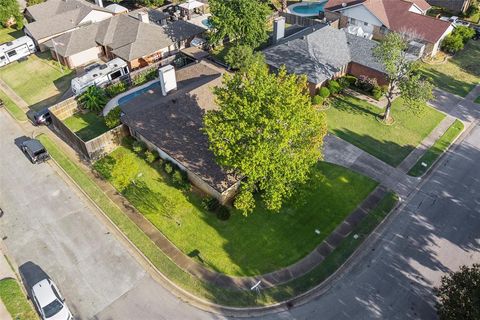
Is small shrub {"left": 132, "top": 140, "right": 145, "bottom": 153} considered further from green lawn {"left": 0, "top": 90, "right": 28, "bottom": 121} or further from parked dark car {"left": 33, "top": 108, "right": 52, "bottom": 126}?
green lawn {"left": 0, "top": 90, "right": 28, "bottom": 121}

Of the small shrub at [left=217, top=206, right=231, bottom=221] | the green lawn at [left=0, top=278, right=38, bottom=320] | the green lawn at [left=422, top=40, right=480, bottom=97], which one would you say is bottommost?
the green lawn at [left=0, top=278, right=38, bottom=320]

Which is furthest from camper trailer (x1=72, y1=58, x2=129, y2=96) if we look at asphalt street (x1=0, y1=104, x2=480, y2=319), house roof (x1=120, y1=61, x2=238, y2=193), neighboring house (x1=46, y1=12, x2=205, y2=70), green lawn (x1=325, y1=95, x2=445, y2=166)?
green lawn (x1=325, y1=95, x2=445, y2=166)

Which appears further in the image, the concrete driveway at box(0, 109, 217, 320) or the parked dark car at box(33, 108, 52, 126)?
the parked dark car at box(33, 108, 52, 126)

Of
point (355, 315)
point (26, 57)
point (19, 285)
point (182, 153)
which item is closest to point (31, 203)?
point (19, 285)

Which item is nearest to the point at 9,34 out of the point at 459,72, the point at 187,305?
the point at 187,305

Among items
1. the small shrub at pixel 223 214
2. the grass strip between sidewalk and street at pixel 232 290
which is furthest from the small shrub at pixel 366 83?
the small shrub at pixel 223 214

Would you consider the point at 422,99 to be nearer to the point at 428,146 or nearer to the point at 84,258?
the point at 428,146

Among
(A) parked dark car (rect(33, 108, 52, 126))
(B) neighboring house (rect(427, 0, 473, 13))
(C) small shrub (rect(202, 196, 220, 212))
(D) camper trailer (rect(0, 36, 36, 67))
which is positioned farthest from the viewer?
(B) neighboring house (rect(427, 0, 473, 13))
